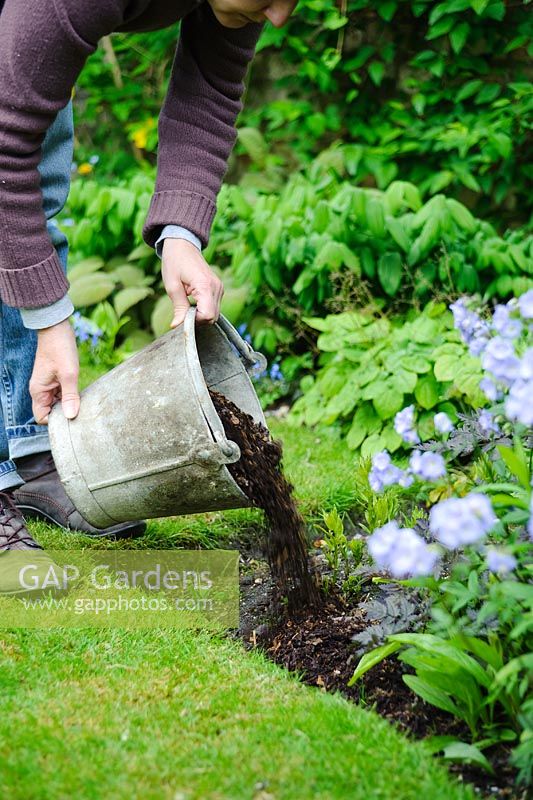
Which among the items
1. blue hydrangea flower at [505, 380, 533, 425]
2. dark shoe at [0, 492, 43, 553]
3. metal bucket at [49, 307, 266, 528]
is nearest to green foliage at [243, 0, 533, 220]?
metal bucket at [49, 307, 266, 528]

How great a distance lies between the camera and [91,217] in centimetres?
484

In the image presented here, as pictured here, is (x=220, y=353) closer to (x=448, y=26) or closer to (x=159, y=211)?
(x=159, y=211)

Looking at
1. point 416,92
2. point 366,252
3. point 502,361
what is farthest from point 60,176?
point 416,92

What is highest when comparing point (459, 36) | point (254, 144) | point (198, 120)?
point (459, 36)

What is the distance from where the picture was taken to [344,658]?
203 centimetres

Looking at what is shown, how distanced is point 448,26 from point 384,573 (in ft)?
11.4

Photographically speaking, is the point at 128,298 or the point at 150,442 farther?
the point at 128,298

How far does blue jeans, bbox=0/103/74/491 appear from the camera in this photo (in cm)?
245

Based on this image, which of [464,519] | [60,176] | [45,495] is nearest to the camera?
[464,519]

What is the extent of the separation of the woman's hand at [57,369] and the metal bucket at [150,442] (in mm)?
34

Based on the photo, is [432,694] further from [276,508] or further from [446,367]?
[446,367]

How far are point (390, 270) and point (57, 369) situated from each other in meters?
1.94

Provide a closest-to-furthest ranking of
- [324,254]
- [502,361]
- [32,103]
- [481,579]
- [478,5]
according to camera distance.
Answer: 1. [502,361]
2. [481,579]
3. [32,103]
4. [324,254]
5. [478,5]

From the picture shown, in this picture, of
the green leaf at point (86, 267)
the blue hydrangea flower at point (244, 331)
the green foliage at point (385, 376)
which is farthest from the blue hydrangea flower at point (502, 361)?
the green leaf at point (86, 267)
